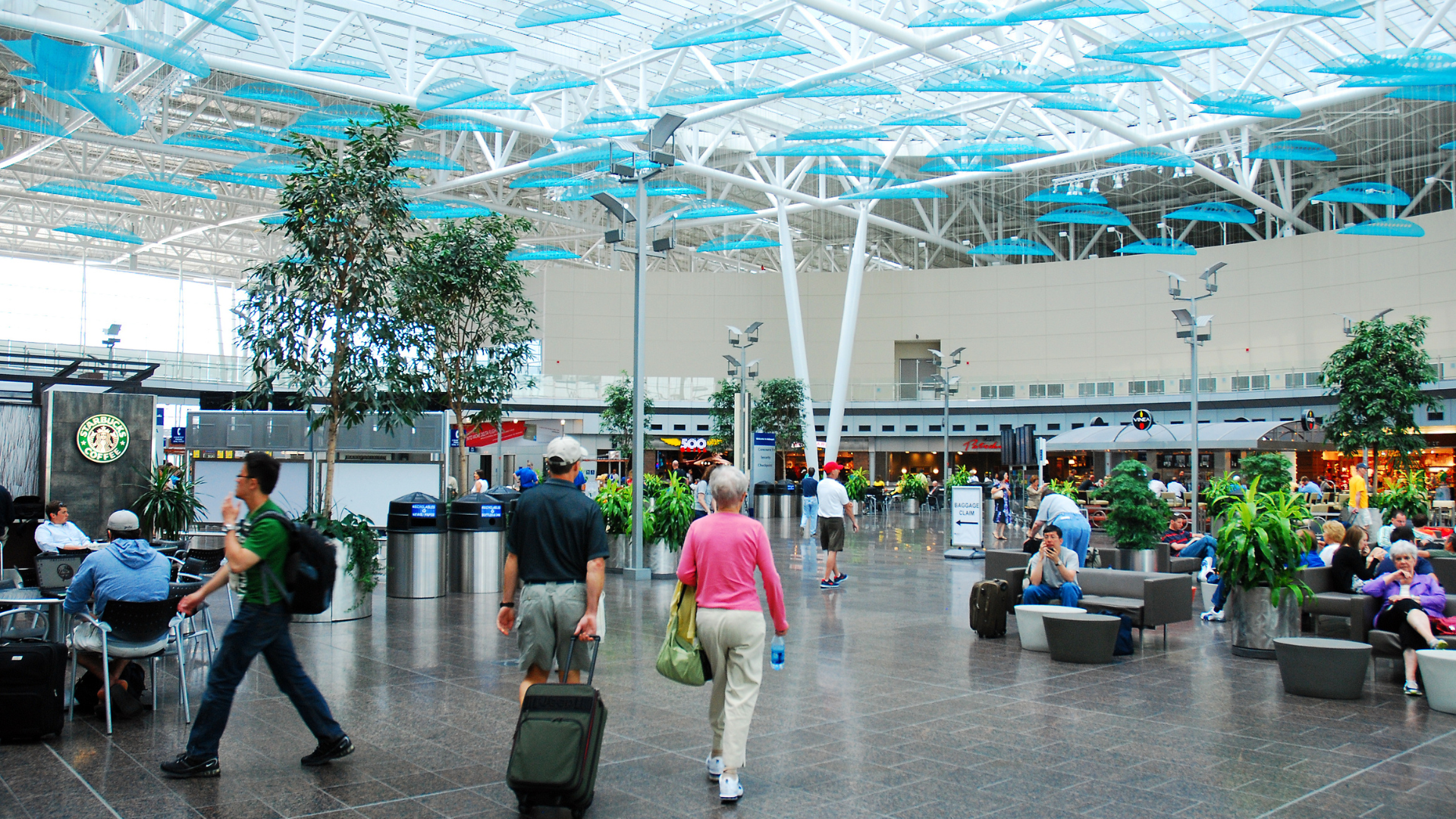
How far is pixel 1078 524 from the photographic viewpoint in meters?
10.3

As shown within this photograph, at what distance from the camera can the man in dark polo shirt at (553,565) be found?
4.84 meters

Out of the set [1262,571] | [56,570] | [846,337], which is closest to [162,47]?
[56,570]

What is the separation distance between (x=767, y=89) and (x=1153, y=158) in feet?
37.0

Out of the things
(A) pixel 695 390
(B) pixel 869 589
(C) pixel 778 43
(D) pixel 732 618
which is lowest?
(B) pixel 869 589

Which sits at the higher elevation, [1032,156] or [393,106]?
[1032,156]

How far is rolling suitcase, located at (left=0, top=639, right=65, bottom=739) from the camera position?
5.38 meters

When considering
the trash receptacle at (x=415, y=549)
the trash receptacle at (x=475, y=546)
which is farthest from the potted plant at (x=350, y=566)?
the trash receptacle at (x=475, y=546)

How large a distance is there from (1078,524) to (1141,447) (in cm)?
1863

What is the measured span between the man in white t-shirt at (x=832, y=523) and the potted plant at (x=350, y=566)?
5.56m

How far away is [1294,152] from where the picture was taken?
1128 inches

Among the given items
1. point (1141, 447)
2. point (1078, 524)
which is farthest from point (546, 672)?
point (1141, 447)

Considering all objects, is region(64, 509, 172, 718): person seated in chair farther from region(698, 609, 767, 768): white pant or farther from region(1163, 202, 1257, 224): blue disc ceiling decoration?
region(1163, 202, 1257, 224): blue disc ceiling decoration

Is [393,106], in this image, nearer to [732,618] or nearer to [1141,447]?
[732,618]

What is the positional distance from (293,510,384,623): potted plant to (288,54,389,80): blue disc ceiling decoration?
15817 mm
